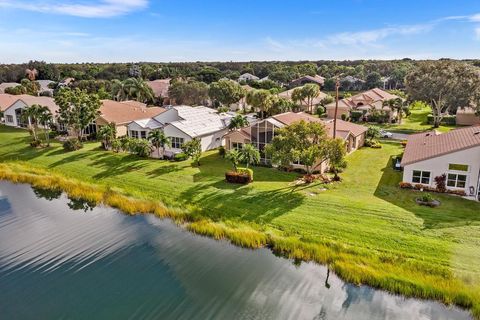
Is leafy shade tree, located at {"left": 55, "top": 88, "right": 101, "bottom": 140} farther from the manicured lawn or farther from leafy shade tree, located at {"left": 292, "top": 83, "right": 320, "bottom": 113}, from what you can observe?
the manicured lawn

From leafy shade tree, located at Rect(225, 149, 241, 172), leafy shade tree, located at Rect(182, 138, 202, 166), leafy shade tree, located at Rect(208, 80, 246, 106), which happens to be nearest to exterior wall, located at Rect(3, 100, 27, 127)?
leafy shade tree, located at Rect(208, 80, 246, 106)

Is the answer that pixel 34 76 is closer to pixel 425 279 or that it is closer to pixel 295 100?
pixel 295 100

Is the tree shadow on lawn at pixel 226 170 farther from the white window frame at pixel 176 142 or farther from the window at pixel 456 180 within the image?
the window at pixel 456 180

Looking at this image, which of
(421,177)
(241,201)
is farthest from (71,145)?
(421,177)

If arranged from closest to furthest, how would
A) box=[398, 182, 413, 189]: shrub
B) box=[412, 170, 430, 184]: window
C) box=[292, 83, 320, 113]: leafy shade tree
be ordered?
1. box=[412, 170, 430, 184]: window
2. box=[398, 182, 413, 189]: shrub
3. box=[292, 83, 320, 113]: leafy shade tree

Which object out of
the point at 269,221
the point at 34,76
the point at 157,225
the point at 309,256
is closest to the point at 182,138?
the point at 157,225
